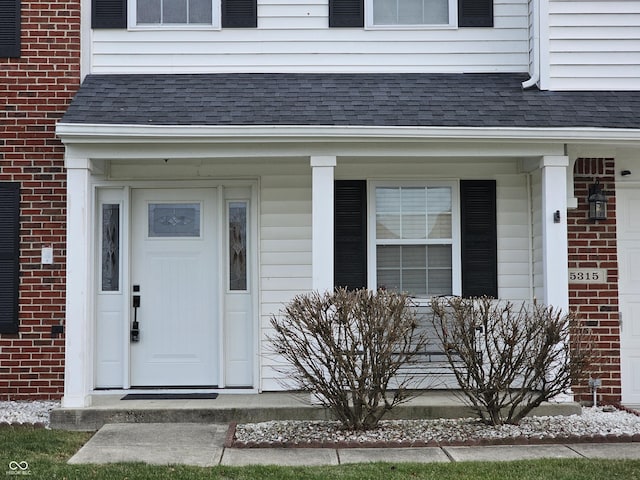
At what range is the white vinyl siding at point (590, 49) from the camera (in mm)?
7887

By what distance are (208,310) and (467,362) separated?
2884 millimetres

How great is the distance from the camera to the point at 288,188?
26.9ft

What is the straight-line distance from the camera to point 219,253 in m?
8.14

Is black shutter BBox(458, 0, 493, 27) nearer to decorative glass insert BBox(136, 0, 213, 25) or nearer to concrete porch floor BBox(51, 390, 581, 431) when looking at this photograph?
decorative glass insert BBox(136, 0, 213, 25)

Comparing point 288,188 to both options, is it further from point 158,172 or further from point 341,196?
point 158,172

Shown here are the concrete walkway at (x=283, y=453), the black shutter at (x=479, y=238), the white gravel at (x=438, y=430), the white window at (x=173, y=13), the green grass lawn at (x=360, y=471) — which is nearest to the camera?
the green grass lawn at (x=360, y=471)

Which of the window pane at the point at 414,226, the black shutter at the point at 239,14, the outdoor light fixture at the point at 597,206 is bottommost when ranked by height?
the window pane at the point at 414,226

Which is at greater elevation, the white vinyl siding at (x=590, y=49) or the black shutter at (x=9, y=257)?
the white vinyl siding at (x=590, y=49)

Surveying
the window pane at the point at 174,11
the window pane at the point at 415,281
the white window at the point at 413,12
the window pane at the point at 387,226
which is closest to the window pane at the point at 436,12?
the white window at the point at 413,12

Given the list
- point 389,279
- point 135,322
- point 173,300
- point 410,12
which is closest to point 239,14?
point 410,12

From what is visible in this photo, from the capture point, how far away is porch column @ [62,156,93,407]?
7.04 meters

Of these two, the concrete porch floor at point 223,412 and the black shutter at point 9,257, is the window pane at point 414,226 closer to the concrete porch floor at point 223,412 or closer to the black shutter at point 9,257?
the concrete porch floor at point 223,412

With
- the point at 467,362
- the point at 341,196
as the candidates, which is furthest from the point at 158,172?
the point at 467,362

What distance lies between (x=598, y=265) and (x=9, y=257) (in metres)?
6.00
